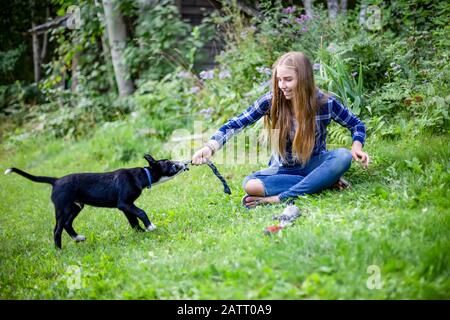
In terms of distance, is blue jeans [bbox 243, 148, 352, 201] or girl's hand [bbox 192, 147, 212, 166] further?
blue jeans [bbox 243, 148, 352, 201]

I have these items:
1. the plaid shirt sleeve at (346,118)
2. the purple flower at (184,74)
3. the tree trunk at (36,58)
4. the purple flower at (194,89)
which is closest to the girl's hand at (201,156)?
the plaid shirt sleeve at (346,118)

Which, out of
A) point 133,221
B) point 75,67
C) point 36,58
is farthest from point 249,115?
point 36,58

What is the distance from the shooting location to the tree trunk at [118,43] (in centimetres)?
1039

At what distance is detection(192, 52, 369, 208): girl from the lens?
14.2 ft

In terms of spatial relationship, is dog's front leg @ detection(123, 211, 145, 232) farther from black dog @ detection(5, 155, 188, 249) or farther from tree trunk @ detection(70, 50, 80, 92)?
tree trunk @ detection(70, 50, 80, 92)

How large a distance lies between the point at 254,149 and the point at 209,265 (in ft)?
11.7

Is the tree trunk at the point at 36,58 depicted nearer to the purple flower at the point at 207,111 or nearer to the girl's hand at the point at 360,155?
the purple flower at the point at 207,111

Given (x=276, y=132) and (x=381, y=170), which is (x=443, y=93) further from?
(x=276, y=132)

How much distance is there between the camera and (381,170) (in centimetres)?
479

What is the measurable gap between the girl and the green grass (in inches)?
8.5

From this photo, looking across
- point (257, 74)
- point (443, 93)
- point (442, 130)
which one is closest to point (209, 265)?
point (442, 130)

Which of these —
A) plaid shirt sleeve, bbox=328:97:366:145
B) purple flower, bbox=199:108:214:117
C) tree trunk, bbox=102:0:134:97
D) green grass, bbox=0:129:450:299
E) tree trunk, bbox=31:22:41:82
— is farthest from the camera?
tree trunk, bbox=31:22:41:82

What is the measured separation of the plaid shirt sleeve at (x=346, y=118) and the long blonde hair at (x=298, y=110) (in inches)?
6.7

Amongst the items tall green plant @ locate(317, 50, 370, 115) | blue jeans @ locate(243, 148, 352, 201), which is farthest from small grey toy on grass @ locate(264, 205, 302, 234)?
tall green plant @ locate(317, 50, 370, 115)
